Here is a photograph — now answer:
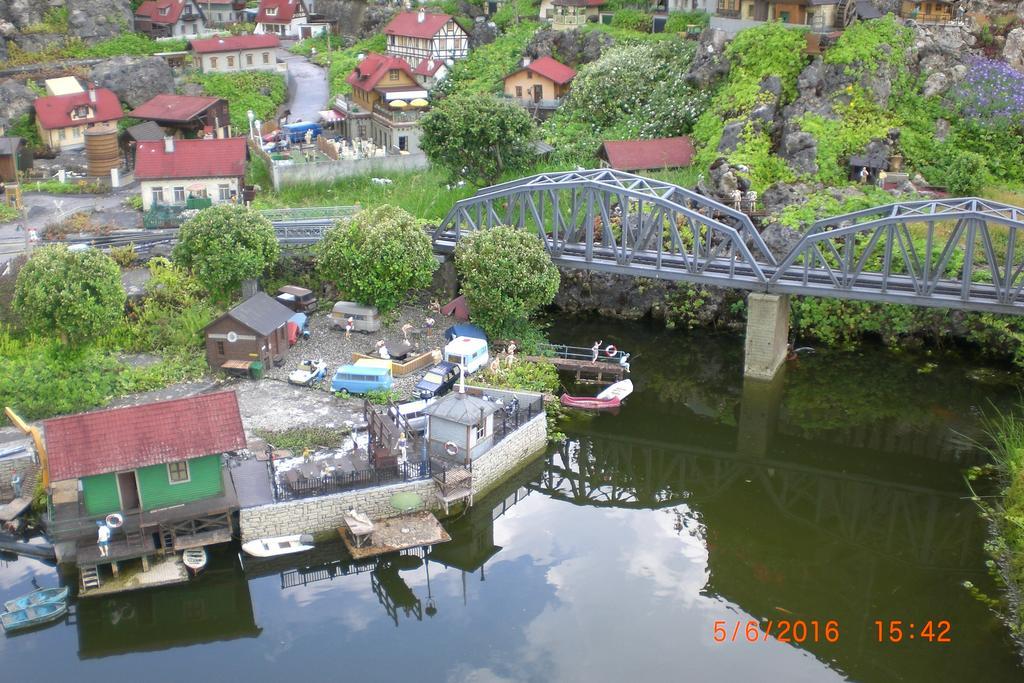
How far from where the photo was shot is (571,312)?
62844 millimetres

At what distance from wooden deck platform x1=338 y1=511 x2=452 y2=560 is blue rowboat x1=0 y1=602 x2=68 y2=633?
984 centimetres

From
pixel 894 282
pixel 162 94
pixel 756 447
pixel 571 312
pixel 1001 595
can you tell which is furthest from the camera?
pixel 162 94

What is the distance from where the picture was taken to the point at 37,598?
1353 inches

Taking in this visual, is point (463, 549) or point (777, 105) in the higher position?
point (777, 105)

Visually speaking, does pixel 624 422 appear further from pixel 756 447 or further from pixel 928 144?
pixel 928 144

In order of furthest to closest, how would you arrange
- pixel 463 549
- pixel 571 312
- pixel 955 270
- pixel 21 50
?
1. pixel 21 50
2. pixel 571 312
3. pixel 955 270
4. pixel 463 549

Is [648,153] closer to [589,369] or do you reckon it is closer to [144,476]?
[589,369]

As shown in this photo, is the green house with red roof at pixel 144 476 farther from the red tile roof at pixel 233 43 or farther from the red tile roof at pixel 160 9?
the red tile roof at pixel 160 9

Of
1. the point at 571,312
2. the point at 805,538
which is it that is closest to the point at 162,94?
the point at 571,312

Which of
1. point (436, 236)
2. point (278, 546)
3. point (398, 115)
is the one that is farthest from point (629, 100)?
point (278, 546)

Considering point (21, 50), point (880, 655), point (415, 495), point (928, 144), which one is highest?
point (21, 50)

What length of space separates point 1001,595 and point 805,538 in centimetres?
709

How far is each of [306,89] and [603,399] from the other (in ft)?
182

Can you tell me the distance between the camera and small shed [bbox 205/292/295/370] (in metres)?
48.2
